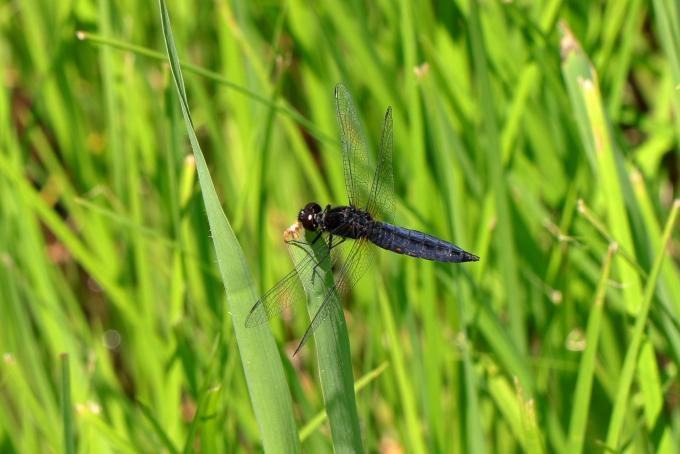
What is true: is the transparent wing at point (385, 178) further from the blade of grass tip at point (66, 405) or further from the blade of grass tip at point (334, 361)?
the blade of grass tip at point (66, 405)

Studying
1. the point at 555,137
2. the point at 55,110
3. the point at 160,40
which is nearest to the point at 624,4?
the point at 555,137

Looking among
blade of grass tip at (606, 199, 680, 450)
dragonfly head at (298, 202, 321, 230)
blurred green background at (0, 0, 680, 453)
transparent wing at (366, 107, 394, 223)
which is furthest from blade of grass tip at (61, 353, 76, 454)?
blade of grass tip at (606, 199, 680, 450)

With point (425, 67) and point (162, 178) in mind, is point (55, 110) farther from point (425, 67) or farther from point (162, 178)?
point (425, 67)

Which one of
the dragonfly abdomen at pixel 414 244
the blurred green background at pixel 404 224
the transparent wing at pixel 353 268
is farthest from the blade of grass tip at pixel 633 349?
the transparent wing at pixel 353 268

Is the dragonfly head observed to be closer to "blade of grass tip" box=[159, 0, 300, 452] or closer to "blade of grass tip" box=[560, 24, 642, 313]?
"blade of grass tip" box=[159, 0, 300, 452]

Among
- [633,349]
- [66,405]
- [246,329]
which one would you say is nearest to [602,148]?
[633,349]

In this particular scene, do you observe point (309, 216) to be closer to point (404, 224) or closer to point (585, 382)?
point (404, 224)

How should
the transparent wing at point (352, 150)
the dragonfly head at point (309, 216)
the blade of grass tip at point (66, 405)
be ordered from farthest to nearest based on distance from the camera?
the transparent wing at point (352, 150) < the dragonfly head at point (309, 216) < the blade of grass tip at point (66, 405)
